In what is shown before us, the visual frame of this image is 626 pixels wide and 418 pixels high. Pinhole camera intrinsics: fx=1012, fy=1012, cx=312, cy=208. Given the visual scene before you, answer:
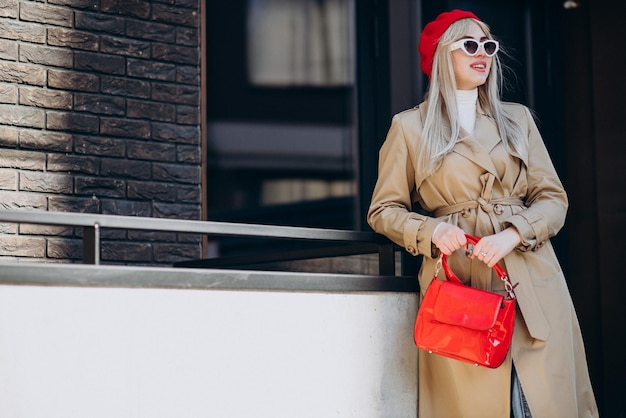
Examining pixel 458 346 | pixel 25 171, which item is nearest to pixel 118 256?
pixel 25 171

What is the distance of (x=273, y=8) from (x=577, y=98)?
261 centimetres

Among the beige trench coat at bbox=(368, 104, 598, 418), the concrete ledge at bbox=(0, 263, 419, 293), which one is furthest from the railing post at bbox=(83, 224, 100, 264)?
the beige trench coat at bbox=(368, 104, 598, 418)

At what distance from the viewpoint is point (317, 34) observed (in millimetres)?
8172

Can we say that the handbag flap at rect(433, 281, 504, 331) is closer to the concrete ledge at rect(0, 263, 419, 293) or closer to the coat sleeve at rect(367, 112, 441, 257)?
the coat sleeve at rect(367, 112, 441, 257)

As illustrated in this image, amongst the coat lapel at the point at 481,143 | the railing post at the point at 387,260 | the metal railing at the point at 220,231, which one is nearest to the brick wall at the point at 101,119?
the metal railing at the point at 220,231

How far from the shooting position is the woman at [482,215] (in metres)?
4.00

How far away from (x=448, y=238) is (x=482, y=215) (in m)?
0.26

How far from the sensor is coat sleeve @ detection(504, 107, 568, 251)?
13.3 ft

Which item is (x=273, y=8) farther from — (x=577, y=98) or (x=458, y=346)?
(x=458, y=346)

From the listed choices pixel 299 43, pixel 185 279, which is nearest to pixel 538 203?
pixel 185 279

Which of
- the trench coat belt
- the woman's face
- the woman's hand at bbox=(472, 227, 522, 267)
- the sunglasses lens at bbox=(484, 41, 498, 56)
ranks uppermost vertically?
the sunglasses lens at bbox=(484, 41, 498, 56)

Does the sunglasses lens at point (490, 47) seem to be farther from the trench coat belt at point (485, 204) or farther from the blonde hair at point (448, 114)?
the trench coat belt at point (485, 204)

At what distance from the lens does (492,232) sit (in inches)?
162

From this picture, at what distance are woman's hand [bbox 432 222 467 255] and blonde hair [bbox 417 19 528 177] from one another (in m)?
0.30
